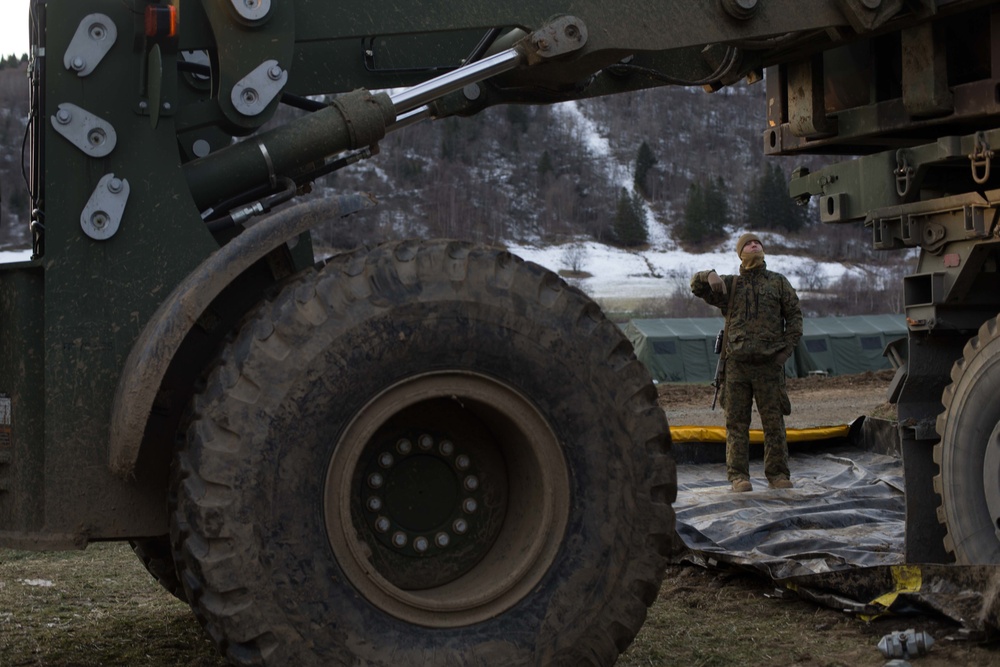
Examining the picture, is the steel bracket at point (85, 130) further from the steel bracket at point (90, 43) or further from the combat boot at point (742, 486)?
the combat boot at point (742, 486)

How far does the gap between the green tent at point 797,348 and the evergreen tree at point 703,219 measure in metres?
49.0

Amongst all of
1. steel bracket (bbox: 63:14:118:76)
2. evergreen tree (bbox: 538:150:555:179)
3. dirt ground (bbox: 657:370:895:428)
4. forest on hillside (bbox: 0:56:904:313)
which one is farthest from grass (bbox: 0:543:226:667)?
evergreen tree (bbox: 538:150:555:179)

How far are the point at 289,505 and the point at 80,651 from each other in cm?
197

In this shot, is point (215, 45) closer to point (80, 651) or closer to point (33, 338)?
Result: point (33, 338)

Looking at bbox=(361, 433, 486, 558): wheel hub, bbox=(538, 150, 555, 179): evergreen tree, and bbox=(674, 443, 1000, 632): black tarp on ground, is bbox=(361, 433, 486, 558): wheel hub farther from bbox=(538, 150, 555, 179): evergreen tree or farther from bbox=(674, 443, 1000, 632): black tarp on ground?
bbox=(538, 150, 555, 179): evergreen tree

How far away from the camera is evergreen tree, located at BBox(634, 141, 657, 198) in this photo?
8991cm

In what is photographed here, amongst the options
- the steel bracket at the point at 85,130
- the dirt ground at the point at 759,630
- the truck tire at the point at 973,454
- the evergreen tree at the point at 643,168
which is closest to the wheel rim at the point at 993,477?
the truck tire at the point at 973,454

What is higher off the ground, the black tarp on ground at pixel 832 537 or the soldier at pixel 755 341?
the soldier at pixel 755 341

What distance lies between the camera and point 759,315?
30.5 ft

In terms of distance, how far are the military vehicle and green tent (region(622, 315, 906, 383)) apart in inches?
955

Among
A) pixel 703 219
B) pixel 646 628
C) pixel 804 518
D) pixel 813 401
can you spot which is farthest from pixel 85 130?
pixel 703 219

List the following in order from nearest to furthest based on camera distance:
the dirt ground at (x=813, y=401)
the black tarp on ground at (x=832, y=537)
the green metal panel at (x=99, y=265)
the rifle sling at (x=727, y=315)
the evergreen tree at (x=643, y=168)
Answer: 1. the green metal panel at (x=99, y=265)
2. the black tarp on ground at (x=832, y=537)
3. the rifle sling at (x=727, y=315)
4. the dirt ground at (x=813, y=401)
5. the evergreen tree at (x=643, y=168)

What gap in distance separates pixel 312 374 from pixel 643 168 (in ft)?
293

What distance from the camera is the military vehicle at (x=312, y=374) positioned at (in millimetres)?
3355
